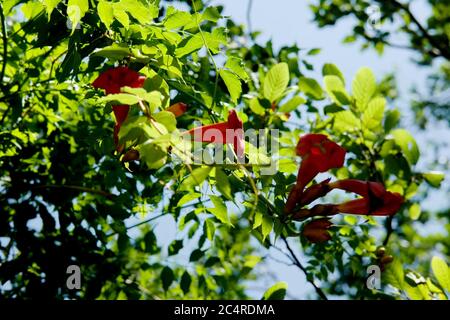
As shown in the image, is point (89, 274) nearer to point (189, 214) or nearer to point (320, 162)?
point (189, 214)

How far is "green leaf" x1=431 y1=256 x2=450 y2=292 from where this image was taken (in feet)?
5.33

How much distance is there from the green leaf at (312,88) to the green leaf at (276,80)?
24 centimetres

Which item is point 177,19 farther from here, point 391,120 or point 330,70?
point 391,120

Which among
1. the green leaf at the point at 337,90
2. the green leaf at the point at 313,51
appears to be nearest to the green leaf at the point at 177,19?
the green leaf at the point at 337,90

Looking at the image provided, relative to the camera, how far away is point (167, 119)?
1.02 m

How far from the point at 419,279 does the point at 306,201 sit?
35.8 inches

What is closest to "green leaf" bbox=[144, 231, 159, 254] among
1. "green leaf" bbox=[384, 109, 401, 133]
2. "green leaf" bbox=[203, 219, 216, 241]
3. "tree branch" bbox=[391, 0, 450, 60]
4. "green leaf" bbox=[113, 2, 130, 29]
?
"green leaf" bbox=[203, 219, 216, 241]

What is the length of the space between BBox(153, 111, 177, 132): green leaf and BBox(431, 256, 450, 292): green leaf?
1.14 metres

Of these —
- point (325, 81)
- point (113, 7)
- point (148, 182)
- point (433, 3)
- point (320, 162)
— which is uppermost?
point (433, 3)

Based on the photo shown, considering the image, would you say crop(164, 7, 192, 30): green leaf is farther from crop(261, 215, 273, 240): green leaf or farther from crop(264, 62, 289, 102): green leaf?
crop(261, 215, 273, 240): green leaf

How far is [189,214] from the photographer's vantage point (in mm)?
1962
